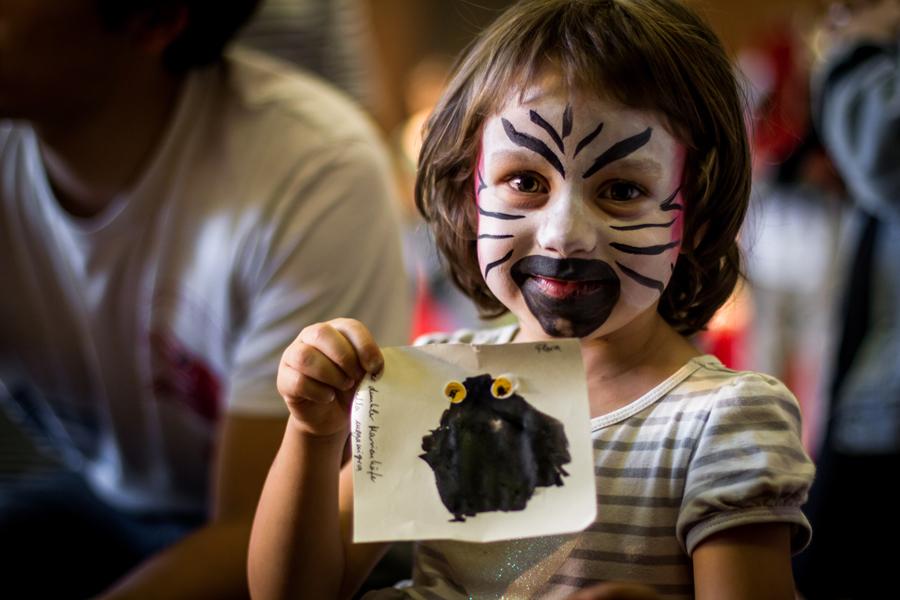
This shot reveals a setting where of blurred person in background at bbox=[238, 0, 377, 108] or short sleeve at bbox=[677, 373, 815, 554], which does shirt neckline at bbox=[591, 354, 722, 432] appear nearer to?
→ short sleeve at bbox=[677, 373, 815, 554]

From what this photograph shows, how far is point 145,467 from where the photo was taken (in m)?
1.29

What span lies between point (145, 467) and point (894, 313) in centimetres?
137

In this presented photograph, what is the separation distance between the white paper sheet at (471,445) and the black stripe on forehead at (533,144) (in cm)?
15

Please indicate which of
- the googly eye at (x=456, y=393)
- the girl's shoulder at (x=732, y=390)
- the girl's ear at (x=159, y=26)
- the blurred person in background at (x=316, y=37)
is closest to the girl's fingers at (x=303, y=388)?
the googly eye at (x=456, y=393)

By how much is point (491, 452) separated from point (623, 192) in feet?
0.81

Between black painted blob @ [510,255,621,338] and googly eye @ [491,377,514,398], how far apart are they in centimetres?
6

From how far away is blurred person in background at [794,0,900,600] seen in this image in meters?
1.21

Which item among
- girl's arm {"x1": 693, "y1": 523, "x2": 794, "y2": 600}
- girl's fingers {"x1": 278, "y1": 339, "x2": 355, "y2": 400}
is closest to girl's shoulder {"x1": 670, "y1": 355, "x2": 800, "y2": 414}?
girl's arm {"x1": 693, "y1": 523, "x2": 794, "y2": 600}

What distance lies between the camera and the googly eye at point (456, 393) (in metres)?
0.59

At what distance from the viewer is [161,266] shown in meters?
1.13

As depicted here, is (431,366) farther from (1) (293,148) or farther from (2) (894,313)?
(2) (894,313)

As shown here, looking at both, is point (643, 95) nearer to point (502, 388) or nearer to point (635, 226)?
point (635, 226)

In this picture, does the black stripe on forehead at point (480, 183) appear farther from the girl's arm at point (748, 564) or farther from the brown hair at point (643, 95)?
the girl's arm at point (748, 564)

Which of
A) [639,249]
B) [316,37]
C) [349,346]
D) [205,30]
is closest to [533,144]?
[639,249]
